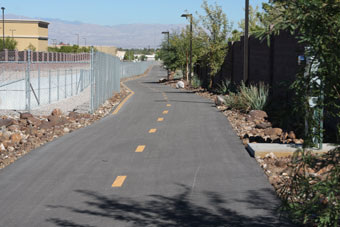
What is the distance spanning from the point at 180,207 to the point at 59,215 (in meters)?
1.59

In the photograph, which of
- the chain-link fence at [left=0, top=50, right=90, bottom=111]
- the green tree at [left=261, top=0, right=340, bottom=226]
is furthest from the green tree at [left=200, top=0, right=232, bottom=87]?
the green tree at [left=261, top=0, right=340, bottom=226]

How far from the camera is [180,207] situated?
7730 millimetres

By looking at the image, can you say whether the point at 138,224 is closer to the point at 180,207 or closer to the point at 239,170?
the point at 180,207

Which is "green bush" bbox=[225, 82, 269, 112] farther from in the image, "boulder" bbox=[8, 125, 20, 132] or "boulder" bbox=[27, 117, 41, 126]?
→ "boulder" bbox=[8, 125, 20, 132]

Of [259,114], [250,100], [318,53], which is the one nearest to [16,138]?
[259,114]

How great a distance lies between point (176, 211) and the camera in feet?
24.7

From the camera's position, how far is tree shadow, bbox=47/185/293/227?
7.00 metres


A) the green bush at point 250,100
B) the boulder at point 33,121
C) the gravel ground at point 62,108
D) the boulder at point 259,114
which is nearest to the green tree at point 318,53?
the boulder at point 259,114

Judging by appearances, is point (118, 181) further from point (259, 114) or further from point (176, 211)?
point (259, 114)

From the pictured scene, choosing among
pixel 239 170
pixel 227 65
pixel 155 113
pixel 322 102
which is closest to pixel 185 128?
pixel 155 113

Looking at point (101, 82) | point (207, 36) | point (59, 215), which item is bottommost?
point (59, 215)

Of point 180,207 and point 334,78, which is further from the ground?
point 334,78

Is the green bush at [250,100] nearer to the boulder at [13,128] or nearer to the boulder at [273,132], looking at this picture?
the boulder at [273,132]

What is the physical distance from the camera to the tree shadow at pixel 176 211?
7004mm
